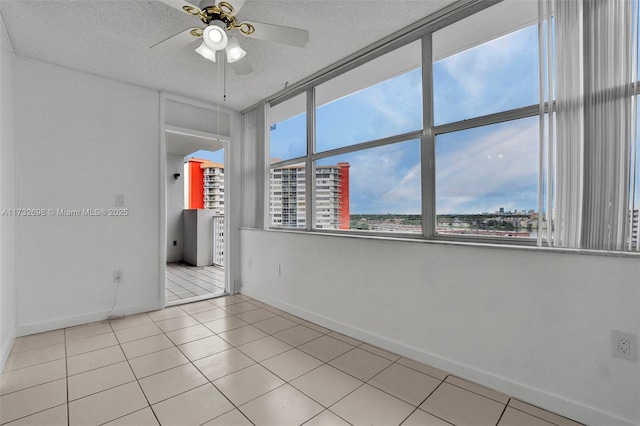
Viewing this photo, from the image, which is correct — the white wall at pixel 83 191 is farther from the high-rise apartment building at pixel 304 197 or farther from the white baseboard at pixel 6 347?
the high-rise apartment building at pixel 304 197

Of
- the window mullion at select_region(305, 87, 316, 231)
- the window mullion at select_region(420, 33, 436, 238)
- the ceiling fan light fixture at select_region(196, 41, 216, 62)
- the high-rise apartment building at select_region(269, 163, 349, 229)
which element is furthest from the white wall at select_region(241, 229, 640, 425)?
the ceiling fan light fixture at select_region(196, 41, 216, 62)

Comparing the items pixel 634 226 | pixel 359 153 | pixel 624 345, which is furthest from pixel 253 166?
pixel 624 345

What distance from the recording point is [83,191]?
3.00m

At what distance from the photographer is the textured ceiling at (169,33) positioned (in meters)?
2.06

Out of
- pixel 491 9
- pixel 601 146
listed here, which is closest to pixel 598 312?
pixel 601 146

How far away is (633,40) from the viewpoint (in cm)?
144

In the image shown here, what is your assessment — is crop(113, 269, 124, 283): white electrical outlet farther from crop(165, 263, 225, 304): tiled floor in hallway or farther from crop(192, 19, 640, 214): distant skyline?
crop(192, 19, 640, 214): distant skyline

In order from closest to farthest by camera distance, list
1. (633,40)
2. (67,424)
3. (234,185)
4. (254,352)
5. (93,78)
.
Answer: (633,40)
(67,424)
(254,352)
(93,78)
(234,185)

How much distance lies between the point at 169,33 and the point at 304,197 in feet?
6.39

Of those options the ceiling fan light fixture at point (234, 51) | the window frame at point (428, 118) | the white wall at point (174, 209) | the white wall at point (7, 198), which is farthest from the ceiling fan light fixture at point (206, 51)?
the white wall at point (174, 209)

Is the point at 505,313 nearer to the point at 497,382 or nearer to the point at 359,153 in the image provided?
the point at 497,382

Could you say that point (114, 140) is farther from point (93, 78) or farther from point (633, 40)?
point (633, 40)

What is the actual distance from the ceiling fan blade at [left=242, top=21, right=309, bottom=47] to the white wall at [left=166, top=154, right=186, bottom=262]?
5.52 meters

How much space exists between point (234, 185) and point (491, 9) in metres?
3.39
